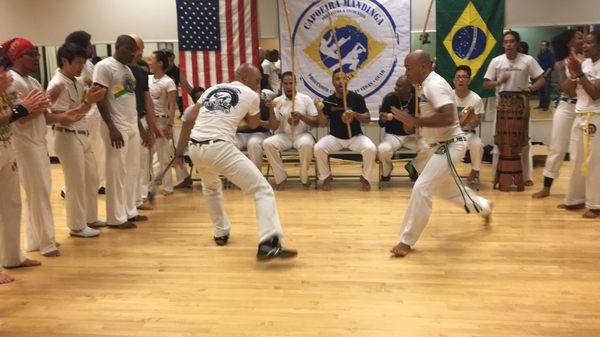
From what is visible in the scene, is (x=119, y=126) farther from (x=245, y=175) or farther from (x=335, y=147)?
(x=335, y=147)

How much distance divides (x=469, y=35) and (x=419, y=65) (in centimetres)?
402

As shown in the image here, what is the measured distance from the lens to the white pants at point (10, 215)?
13.4 ft

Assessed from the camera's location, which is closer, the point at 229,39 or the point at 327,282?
the point at 327,282

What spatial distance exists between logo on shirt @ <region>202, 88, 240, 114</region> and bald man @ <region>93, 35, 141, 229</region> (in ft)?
3.50

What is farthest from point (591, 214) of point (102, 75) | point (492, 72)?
point (102, 75)

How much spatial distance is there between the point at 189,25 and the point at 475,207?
17.0ft

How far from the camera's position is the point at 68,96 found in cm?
489

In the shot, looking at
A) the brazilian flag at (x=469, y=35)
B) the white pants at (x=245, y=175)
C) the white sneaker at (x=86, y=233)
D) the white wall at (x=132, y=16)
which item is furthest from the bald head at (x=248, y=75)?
the brazilian flag at (x=469, y=35)

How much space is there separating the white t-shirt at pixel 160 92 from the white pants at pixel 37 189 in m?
2.50

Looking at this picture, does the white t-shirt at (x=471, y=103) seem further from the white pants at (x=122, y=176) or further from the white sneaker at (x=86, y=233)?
the white sneaker at (x=86, y=233)

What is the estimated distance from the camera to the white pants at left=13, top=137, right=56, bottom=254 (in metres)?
4.31

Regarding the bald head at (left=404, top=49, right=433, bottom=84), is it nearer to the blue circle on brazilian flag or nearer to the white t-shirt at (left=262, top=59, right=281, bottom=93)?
the blue circle on brazilian flag

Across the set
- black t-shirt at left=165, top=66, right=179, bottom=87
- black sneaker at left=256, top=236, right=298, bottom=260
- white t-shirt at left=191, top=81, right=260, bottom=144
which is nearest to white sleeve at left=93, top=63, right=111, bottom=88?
white t-shirt at left=191, top=81, right=260, bottom=144

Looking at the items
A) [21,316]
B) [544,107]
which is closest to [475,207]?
[21,316]
